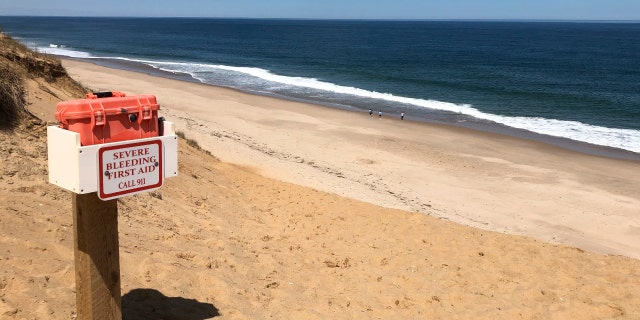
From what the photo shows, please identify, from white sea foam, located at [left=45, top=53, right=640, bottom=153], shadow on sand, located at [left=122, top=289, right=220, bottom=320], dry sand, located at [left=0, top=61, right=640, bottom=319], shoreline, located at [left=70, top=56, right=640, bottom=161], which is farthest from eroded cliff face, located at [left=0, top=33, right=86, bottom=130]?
white sea foam, located at [left=45, top=53, right=640, bottom=153]

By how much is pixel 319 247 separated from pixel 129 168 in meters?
5.55

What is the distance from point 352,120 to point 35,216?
972 inches

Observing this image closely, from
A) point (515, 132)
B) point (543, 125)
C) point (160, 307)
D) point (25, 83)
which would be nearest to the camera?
point (160, 307)

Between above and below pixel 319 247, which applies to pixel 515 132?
below

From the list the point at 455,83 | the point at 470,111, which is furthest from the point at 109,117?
the point at 455,83

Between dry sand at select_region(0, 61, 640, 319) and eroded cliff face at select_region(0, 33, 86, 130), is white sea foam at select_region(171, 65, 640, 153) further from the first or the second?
eroded cliff face at select_region(0, 33, 86, 130)

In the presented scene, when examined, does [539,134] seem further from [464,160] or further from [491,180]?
[491,180]

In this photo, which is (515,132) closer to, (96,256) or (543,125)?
(543,125)

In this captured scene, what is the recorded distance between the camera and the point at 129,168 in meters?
3.80

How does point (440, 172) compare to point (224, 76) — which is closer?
point (440, 172)

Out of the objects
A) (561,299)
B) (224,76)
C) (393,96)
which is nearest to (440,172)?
(561,299)

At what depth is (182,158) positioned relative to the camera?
1270cm

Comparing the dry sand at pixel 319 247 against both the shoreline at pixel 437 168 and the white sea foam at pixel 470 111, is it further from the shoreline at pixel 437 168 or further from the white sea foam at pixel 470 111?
the white sea foam at pixel 470 111

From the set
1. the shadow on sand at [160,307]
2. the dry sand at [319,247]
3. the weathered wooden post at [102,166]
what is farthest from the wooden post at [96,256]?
the shadow on sand at [160,307]
